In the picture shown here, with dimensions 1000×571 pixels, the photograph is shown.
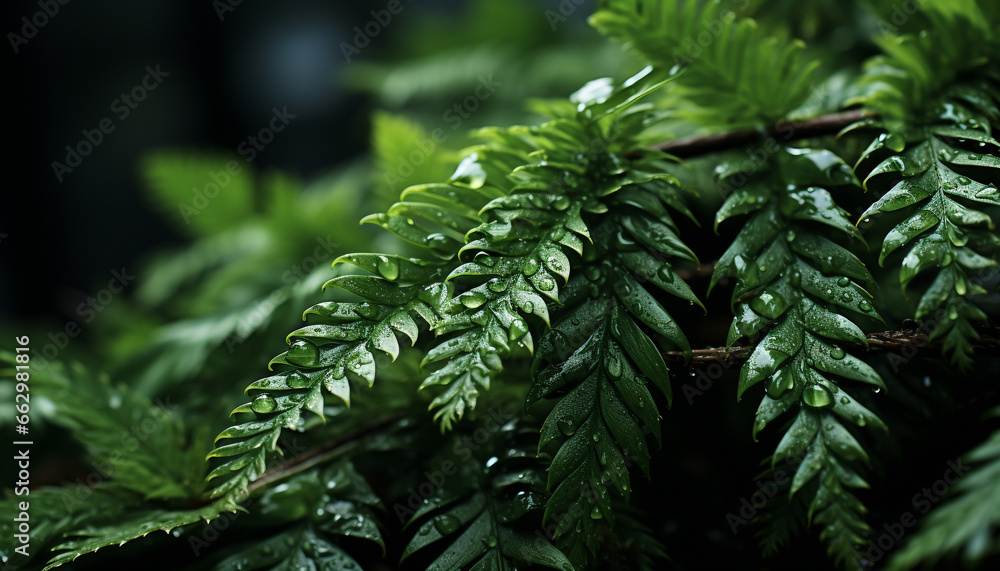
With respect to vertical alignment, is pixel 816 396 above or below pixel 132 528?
below

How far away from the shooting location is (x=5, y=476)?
126 centimetres

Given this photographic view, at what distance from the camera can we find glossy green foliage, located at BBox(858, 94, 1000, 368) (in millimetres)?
631
